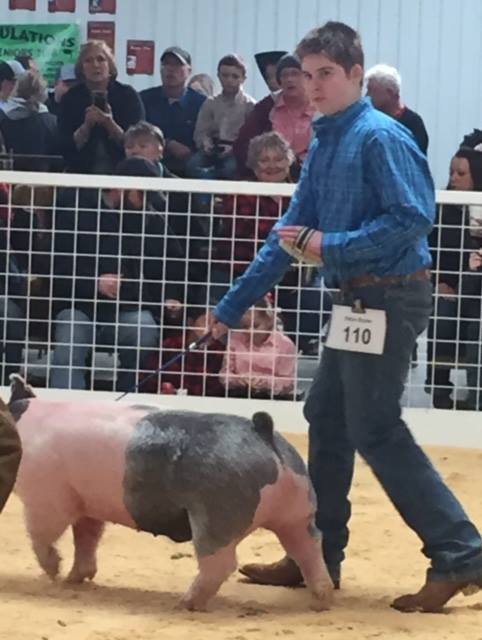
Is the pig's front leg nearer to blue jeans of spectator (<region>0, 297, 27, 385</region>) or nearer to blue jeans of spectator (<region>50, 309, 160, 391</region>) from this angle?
blue jeans of spectator (<region>50, 309, 160, 391</region>)

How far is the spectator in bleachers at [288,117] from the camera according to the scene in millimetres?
8070

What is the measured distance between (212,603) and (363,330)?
2.71 feet

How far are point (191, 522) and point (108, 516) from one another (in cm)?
28

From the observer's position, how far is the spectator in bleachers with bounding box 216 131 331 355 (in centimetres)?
680

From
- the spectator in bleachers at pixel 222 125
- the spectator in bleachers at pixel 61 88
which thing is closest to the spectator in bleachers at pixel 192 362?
the spectator in bleachers at pixel 222 125

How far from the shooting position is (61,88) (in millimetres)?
8828

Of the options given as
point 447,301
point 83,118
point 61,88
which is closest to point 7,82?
point 61,88

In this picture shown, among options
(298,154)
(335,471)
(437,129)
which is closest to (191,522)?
(335,471)

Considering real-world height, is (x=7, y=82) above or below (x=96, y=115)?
above

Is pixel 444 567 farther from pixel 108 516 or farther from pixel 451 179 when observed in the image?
pixel 451 179

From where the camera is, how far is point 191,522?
3.74 m

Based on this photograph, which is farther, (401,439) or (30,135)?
(30,135)

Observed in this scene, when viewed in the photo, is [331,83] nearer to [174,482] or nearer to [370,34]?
[174,482]

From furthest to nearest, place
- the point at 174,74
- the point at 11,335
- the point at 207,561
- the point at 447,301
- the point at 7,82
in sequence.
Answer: the point at 7,82 → the point at 174,74 → the point at 11,335 → the point at 447,301 → the point at 207,561
